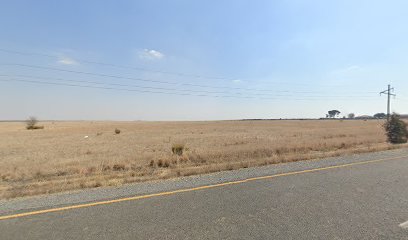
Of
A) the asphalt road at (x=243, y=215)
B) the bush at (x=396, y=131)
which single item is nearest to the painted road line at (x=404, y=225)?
the asphalt road at (x=243, y=215)

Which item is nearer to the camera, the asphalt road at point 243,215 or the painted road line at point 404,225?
the asphalt road at point 243,215

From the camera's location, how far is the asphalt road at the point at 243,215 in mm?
4562

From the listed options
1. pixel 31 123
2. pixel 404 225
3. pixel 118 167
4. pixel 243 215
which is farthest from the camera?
pixel 31 123

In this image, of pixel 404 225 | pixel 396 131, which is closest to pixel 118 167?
pixel 404 225

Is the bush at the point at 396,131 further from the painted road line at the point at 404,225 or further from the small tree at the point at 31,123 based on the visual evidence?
the small tree at the point at 31,123

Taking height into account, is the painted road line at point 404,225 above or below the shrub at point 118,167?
above

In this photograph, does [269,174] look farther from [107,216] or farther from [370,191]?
[107,216]

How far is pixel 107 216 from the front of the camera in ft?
17.5

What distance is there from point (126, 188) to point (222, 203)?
289cm

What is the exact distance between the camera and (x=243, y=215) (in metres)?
5.37

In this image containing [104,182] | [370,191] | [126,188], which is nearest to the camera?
[370,191]

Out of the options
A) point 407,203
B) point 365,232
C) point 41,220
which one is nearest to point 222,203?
point 365,232

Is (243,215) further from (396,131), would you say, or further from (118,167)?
(396,131)

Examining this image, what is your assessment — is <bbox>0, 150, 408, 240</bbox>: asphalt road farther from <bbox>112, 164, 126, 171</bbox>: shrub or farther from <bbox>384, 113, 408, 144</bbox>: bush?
<bbox>384, 113, 408, 144</bbox>: bush
